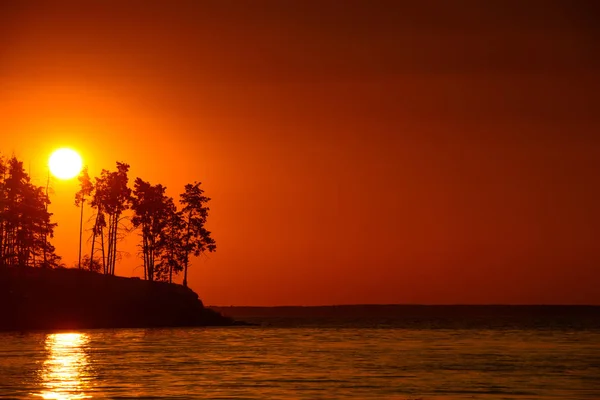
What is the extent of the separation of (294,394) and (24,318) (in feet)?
287

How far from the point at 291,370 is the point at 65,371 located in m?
14.1

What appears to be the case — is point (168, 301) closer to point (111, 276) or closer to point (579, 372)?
point (111, 276)

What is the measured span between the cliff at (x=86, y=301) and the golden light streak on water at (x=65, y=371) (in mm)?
35704

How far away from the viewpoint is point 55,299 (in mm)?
127812

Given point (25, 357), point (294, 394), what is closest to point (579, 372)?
point (294, 394)

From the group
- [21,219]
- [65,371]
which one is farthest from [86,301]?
[65,371]

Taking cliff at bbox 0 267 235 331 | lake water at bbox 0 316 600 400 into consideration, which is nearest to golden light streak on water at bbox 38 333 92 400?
lake water at bbox 0 316 600 400

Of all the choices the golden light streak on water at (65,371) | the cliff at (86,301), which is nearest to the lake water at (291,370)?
the golden light streak on water at (65,371)

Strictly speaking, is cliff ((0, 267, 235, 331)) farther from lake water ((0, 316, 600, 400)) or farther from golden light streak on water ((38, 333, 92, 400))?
golden light streak on water ((38, 333, 92, 400))

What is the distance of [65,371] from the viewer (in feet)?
191

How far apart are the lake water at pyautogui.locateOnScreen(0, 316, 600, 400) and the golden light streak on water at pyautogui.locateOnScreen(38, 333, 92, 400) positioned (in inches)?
2.1

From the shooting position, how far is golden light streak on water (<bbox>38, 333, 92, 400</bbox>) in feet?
148

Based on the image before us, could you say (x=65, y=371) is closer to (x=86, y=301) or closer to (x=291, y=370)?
(x=291, y=370)

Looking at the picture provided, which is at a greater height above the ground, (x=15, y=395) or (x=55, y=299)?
(x=55, y=299)
